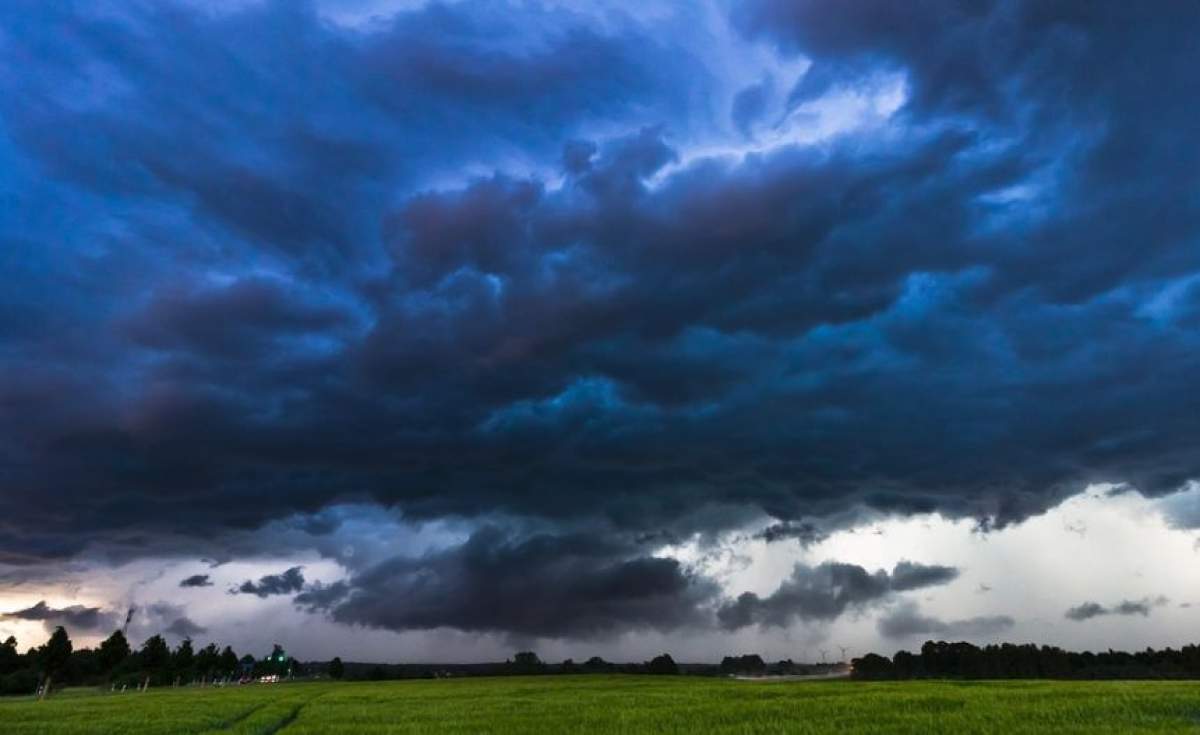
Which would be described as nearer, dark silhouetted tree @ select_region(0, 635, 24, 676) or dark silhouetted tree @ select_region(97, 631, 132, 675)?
dark silhouetted tree @ select_region(97, 631, 132, 675)

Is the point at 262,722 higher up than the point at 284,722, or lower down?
higher up

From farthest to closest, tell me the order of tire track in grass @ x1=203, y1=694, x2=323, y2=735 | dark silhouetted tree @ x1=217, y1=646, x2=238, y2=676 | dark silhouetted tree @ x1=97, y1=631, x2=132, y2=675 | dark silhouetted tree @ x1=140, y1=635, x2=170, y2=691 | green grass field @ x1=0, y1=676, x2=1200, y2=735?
dark silhouetted tree @ x1=217, y1=646, x2=238, y2=676 → dark silhouetted tree @ x1=140, y1=635, x2=170, y2=691 → dark silhouetted tree @ x1=97, y1=631, x2=132, y2=675 → tire track in grass @ x1=203, y1=694, x2=323, y2=735 → green grass field @ x1=0, y1=676, x2=1200, y2=735

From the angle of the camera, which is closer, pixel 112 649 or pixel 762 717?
pixel 762 717

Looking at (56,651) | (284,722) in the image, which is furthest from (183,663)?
(284,722)

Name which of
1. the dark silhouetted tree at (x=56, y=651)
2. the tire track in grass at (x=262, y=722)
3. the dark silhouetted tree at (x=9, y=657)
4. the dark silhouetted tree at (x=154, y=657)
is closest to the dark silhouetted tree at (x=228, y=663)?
the dark silhouetted tree at (x=154, y=657)

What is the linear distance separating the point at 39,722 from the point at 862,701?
44.9 meters

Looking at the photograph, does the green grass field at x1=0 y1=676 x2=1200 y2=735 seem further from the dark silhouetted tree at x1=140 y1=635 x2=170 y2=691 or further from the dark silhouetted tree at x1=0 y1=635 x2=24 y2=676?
the dark silhouetted tree at x1=0 y1=635 x2=24 y2=676

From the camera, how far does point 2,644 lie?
167 meters

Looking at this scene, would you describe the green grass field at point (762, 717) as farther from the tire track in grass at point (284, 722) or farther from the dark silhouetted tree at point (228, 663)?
the dark silhouetted tree at point (228, 663)

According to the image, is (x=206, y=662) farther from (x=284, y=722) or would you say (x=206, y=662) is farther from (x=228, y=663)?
(x=284, y=722)

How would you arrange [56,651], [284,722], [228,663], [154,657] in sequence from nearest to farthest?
[284,722], [56,651], [154,657], [228,663]

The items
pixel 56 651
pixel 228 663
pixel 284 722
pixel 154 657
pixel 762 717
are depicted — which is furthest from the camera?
pixel 228 663

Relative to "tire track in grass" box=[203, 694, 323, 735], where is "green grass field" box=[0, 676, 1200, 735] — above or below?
above

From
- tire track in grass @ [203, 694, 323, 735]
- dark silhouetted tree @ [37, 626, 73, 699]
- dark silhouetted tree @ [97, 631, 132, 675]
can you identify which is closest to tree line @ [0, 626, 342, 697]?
dark silhouetted tree @ [97, 631, 132, 675]
